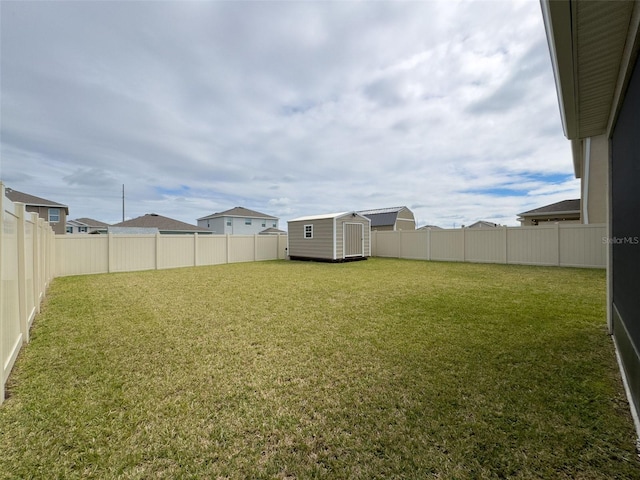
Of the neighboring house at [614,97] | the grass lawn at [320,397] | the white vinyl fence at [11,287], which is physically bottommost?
the grass lawn at [320,397]

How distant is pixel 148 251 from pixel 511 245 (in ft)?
52.5

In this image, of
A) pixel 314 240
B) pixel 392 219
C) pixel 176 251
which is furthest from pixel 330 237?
pixel 392 219

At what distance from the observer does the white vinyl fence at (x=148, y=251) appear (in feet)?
32.3

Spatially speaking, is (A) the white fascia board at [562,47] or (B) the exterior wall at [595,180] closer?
(A) the white fascia board at [562,47]

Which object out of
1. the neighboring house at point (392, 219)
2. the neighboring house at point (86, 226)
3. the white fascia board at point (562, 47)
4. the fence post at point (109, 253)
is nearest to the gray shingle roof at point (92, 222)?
the neighboring house at point (86, 226)

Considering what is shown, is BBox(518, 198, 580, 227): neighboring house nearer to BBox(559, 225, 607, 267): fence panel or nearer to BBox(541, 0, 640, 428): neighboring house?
BBox(559, 225, 607, 267): fence panel

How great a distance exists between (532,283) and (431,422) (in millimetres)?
7398

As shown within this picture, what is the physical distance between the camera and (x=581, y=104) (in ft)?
10.1

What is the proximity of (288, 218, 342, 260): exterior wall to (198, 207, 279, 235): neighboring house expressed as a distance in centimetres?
1815

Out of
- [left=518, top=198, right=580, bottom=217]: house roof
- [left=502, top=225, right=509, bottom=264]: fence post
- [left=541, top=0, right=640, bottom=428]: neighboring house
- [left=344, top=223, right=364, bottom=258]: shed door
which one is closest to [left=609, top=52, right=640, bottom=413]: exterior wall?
[left=541, top=0, right=640, bottom=428]: neighboring house

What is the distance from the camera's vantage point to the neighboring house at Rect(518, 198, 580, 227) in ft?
58.4

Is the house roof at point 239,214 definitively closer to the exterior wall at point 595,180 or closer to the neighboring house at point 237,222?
the neighboring house at point 237,222

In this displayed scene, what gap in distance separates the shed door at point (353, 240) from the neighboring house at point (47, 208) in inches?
877

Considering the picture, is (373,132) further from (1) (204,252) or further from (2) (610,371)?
(2) (610,371)
